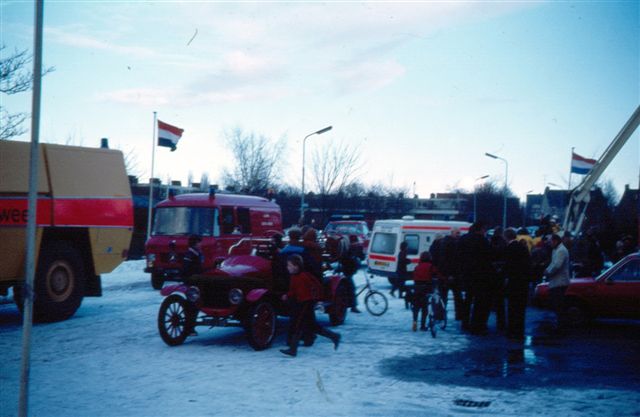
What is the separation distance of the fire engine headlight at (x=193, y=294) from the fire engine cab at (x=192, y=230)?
708 cm

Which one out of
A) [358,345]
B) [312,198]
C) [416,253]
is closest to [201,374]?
[358,345]

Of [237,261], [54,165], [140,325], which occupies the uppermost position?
[54,165]

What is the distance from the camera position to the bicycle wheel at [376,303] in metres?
15.0

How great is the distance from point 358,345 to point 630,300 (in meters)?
5.48

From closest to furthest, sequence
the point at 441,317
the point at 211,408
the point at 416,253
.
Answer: the point at 211,408 → the point at 441,317 → the point at 416,253

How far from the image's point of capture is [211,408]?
7.03m

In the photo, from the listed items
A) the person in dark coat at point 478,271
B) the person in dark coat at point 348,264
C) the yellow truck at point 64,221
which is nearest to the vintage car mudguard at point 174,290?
the yellow truck at point 64,221

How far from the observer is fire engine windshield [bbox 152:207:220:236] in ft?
62.5

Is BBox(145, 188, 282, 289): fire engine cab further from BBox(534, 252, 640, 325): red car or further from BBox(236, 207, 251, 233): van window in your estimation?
BBox(534, 252, 640, 325): red car

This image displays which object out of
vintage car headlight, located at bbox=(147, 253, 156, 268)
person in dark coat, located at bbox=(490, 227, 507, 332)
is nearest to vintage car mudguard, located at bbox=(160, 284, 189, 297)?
person in dark coat, located at bbox=(490, 227, 507, 332)

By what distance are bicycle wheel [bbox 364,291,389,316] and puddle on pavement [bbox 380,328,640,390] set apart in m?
3.50

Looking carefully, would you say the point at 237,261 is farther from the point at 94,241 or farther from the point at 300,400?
the point at 300,400

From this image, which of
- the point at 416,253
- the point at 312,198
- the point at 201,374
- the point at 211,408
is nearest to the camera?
the point at 211,408

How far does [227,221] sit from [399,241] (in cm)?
572
